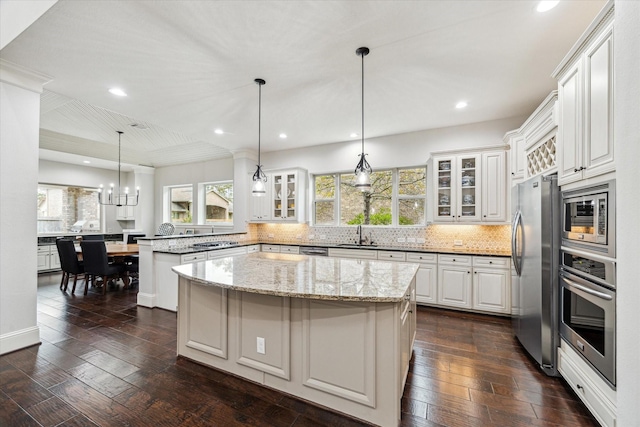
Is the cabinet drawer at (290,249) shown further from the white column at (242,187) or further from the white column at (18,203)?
the white column at (18,203)

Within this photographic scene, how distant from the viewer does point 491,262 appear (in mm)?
3816

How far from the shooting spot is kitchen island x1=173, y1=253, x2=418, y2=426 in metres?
1.79

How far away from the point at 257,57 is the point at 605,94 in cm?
260

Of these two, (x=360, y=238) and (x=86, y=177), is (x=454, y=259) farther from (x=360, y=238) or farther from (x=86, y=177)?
(x=86, y=177)

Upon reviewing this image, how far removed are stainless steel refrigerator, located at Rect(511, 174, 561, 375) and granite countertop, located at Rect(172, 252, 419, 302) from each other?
111cm

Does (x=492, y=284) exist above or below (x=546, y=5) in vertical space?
below

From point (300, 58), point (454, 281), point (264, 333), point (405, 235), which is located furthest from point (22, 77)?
point (454, 281)

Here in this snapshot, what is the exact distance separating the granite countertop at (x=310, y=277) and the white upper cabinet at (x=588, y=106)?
1.45m

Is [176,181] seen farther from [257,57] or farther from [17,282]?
[257,57]

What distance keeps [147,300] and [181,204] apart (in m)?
4.39

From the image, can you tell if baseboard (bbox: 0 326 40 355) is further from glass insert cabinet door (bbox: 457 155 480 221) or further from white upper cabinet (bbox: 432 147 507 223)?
glass insert cabinet door (bbox: 457 155 480 221)

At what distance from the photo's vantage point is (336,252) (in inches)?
192

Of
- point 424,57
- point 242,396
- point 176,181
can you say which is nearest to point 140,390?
point 242,396

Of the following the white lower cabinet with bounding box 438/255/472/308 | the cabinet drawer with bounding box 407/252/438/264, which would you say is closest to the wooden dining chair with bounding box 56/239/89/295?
the cabinet drawer with bounding box 407/252/438/264
